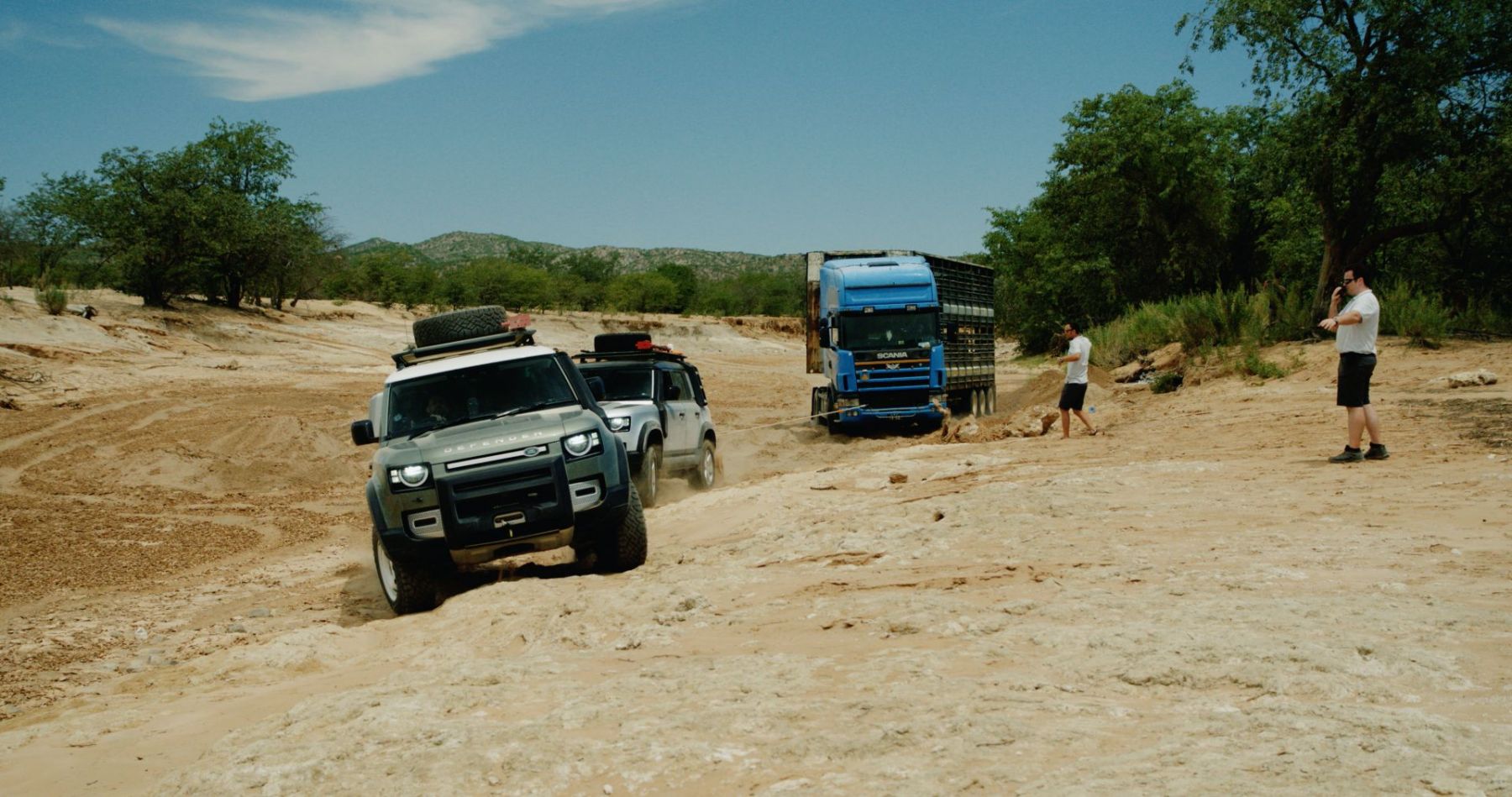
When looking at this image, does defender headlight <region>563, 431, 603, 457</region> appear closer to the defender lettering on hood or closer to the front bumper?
the defender lettering on hood

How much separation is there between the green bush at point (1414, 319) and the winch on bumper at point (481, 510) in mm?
20370

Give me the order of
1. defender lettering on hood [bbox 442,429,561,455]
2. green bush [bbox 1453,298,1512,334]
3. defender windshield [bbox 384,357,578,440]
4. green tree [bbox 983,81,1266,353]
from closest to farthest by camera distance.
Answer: defender lettering on hood [bbox 442,429,561,455] → defender windshield [bbox 384,357,578,440] → green bush [bbox 1453,298,1512,334] → green tree [bbox 983,81,1266,353]

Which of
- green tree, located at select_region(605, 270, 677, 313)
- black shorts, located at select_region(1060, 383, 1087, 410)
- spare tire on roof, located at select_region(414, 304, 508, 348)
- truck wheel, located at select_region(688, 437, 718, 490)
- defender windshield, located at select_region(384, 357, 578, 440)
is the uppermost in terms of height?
green tree, located at select_region(605, 270, 677, 313)

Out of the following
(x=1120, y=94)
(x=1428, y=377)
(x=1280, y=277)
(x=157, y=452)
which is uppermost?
(x=1120, y=94)

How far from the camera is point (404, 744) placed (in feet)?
14.8

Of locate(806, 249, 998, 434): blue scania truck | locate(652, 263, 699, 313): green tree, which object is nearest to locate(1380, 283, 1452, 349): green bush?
locate(806, 249, 998, 434): blue scania truck

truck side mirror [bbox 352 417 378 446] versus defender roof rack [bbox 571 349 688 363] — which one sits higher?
defender roof rack [bbox 571 349 688 363]

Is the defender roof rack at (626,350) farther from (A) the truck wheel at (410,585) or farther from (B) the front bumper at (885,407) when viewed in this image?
(B) the front bumper at (885,407)

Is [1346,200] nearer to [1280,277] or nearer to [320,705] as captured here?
[1280,277]

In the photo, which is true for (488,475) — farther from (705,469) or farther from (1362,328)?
(1362,328)

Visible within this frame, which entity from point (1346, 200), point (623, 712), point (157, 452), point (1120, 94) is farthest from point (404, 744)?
point (1120, 94)

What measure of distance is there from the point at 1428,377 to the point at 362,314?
138 feet

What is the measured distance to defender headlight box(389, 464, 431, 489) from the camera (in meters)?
8.26

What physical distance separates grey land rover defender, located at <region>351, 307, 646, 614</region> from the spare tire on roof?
265cm
